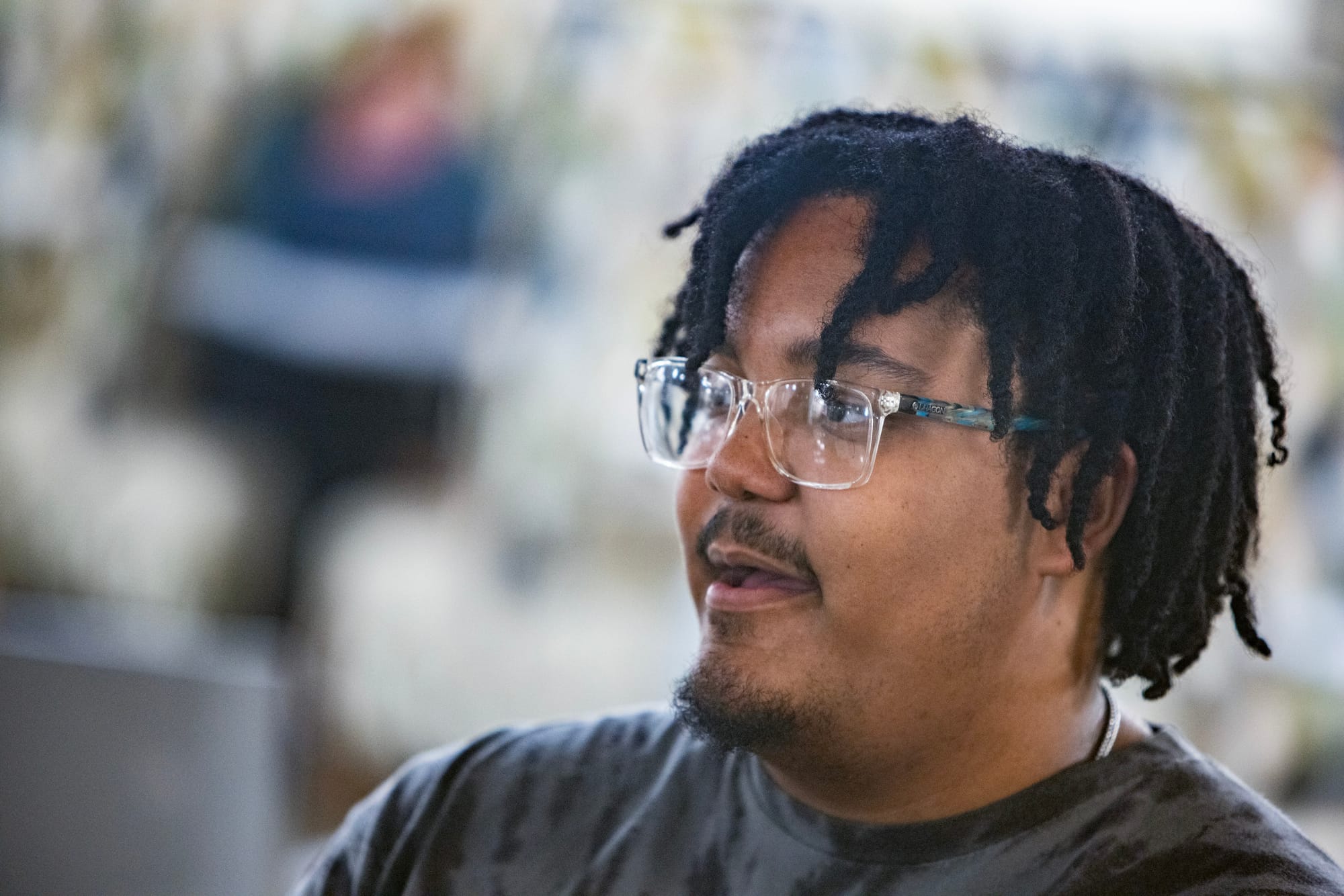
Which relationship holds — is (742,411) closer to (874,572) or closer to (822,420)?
(822,420)

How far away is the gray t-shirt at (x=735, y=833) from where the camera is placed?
1260mm

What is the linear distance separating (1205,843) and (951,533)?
0.36 m

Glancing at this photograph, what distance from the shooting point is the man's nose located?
1354 millimetres

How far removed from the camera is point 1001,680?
4.51ft

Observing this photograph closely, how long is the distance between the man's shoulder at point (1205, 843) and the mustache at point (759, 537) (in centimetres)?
37

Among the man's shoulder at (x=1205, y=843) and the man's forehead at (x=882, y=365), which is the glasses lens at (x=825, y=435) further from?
the man's shoulder at (x=1205, y=843)

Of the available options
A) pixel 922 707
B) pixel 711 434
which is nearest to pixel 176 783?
pixel 711 434

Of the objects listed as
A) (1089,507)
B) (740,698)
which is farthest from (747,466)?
(1089,507)

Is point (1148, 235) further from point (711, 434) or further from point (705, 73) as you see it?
point (705, 73)

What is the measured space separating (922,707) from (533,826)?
456mm

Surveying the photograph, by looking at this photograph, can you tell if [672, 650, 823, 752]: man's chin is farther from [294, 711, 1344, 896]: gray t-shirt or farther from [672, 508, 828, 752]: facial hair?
[294, 711, 1344, 896]: gray t-shirt

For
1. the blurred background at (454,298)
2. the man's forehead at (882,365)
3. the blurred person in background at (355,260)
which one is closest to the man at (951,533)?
the man's forehead at (882,365)

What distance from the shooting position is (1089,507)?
1.37m

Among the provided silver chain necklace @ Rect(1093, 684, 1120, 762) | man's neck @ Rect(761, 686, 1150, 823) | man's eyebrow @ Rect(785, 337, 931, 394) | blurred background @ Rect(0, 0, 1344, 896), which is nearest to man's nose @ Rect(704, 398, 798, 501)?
man's eyebrow @ Rect(785, 337, 931, 394)
